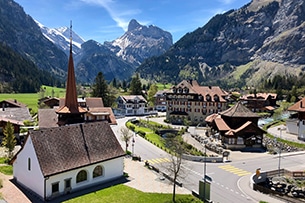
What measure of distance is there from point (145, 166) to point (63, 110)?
13881mm

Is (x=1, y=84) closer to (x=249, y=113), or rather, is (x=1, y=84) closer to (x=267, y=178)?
(x=249, y=113)

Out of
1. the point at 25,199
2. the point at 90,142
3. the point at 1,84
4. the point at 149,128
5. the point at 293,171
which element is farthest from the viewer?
the point at 1,84

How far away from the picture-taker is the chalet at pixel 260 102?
375ft

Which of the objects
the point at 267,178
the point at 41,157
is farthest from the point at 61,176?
the point at 267,178

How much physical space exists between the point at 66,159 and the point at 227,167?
24.7m

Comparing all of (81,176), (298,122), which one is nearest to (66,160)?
(81,176)

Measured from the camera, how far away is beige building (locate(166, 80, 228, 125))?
89.4 m

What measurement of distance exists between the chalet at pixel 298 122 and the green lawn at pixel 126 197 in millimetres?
42201

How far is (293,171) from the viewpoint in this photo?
41.2 metres

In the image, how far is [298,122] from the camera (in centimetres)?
6244

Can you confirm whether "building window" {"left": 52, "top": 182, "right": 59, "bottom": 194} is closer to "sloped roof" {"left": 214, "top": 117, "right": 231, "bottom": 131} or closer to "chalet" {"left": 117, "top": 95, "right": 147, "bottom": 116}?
"sloped roof" {"left": 214, "top": 117, "right": 231, "bottom": 131}

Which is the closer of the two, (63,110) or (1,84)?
(63,110)

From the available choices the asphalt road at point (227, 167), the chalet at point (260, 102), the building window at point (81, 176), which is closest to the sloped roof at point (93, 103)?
the asphalt road at point (227, 167)

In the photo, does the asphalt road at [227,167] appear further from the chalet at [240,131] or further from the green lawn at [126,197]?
the chalet at [240,131]
